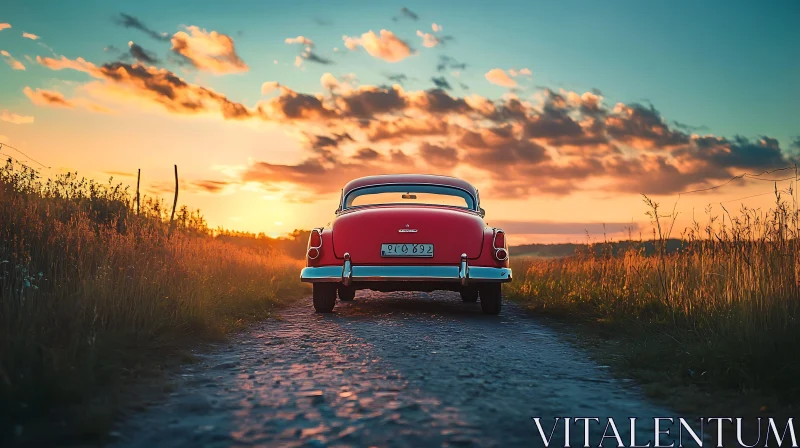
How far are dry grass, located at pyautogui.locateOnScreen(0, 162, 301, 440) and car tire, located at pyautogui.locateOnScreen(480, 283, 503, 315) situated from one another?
3.19 metres

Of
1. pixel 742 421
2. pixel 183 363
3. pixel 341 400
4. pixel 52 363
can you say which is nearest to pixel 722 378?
pixel 742 421

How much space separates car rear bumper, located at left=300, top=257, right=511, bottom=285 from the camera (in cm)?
813

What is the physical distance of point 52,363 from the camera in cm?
382

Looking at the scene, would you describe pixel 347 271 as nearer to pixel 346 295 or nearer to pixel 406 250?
pixel 406 250

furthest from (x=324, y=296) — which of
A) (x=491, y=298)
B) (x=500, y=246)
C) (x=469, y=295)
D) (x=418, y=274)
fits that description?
(x=469, y=295)

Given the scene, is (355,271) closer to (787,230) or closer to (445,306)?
(445,306)

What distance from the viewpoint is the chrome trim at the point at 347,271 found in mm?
8266

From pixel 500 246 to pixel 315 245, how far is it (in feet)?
8.35

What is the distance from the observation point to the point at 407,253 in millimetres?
8297

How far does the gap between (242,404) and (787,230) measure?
5115 mm

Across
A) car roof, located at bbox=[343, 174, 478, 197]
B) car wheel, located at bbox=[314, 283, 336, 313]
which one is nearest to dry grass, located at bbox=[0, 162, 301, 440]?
car wheel, located at bbox=[314, 283, 336, 313]

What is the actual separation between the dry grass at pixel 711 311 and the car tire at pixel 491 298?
919 millimetres

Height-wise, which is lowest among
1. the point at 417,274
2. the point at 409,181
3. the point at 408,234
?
the point at 417,274

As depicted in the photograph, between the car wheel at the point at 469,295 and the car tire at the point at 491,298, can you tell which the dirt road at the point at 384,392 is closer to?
the car tire at the point at 491,298
